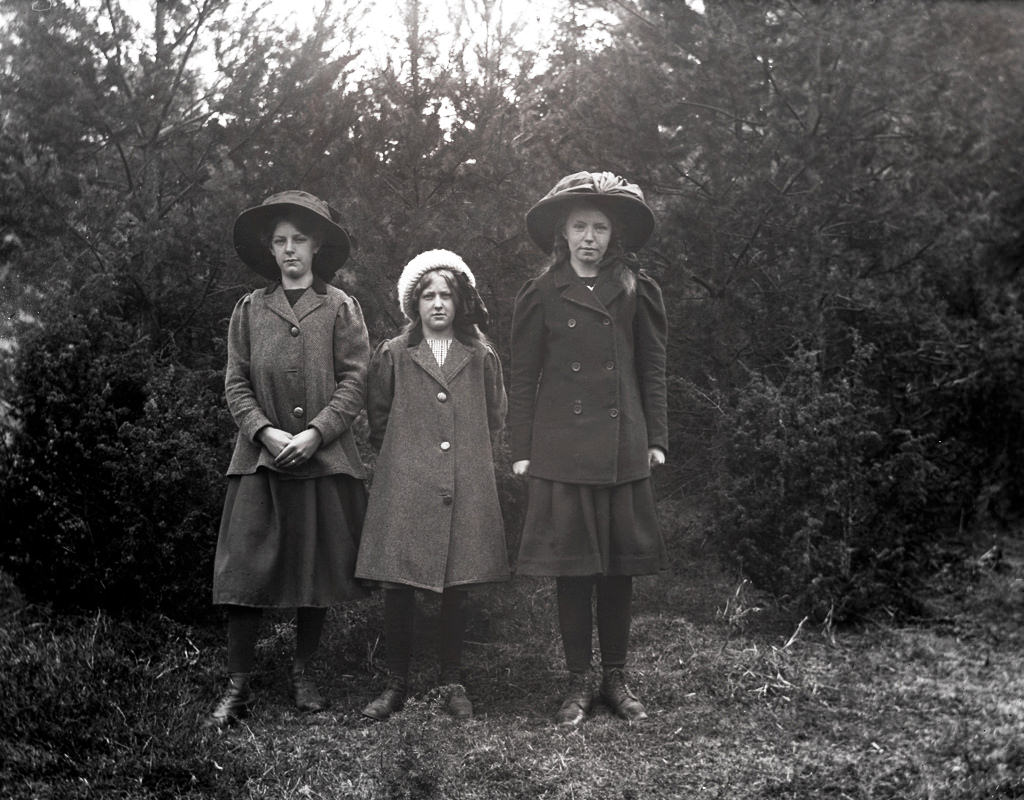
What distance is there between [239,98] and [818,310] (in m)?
3.49

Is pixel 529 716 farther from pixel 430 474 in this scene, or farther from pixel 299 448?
pixel 299 448

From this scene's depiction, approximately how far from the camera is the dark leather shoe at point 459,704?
4.09 meters

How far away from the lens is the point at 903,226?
620 cm

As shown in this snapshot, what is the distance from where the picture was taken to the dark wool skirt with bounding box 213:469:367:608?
4113 millimetres

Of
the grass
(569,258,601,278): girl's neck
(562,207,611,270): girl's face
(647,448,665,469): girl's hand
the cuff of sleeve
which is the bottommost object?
the grass

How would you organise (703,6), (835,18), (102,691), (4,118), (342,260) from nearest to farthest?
(102,691), (342,260), (4,118), (835,18), (703,6)

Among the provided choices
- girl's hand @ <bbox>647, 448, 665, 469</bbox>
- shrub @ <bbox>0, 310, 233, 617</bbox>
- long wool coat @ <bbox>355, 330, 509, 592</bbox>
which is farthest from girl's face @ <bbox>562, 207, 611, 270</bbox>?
shrub @ <bbox>0, 310, 233, 617</bbox>

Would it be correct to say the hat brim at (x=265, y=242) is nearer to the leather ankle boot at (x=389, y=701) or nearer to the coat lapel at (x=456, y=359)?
the coat lapel at (x=456, y=359)

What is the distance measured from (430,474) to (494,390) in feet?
1.79

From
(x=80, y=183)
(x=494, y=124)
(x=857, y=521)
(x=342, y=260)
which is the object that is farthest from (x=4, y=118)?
(x=857, y=521)

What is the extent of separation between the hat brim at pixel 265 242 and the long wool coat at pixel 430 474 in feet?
1.63

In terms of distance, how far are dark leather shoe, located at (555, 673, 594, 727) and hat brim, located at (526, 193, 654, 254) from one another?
1.89 m

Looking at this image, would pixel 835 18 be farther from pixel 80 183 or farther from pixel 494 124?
pixel 80 183

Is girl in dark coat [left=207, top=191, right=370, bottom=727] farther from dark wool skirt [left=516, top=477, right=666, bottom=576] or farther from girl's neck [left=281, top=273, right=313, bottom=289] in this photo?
dark wool skirt [left=516, top=477, right=666, bottom=576]
